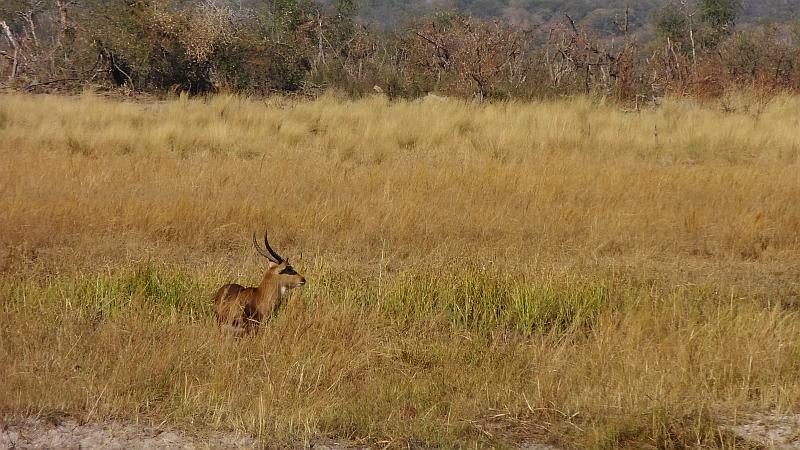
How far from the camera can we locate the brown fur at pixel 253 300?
5426mm

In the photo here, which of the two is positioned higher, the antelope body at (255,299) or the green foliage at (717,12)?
the green foliage at (717,12)

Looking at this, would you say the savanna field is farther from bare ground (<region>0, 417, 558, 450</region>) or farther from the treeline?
the treeline

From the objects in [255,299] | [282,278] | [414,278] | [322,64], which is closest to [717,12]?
[322,64]

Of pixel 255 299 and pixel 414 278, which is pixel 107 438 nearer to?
pixel 255 299

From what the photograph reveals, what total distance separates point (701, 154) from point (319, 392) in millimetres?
9514

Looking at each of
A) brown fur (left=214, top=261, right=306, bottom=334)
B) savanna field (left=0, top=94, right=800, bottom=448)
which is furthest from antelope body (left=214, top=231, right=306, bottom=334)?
savanna field (left=0, top=94, right=800, bottom=448)

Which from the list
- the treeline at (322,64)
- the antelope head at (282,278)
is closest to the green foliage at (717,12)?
Answer: the treeline at (322,64)

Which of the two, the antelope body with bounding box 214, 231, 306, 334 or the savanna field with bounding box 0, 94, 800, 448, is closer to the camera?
the savanna field with bounding box 0, 94, 800, 448

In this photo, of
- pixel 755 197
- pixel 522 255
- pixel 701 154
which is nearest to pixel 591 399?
pixel 522 255

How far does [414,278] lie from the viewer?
661 cm

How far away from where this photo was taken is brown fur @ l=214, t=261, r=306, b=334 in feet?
17.8

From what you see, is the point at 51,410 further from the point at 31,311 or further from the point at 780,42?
the point at 780,42

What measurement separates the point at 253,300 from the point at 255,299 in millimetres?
16

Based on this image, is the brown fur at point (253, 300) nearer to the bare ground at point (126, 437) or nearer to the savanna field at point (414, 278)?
the savanna field at point (414, 278)
